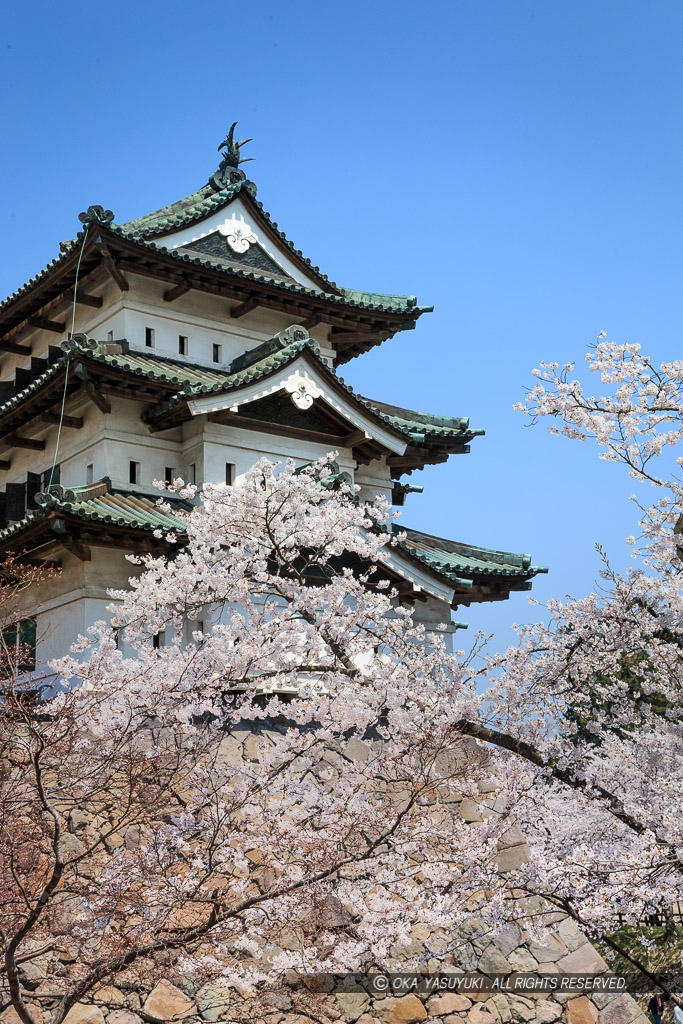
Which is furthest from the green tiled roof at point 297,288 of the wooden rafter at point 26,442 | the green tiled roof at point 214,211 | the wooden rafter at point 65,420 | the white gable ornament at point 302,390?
the wooden rafter at point 26,442

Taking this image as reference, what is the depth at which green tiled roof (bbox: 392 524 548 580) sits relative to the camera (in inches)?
689

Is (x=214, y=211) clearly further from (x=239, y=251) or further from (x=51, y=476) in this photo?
(x=51, y=476)

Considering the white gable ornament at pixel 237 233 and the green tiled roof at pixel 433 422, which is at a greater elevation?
the white gable ornament at pixel 237 233

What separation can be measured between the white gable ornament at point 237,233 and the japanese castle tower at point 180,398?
4 cm

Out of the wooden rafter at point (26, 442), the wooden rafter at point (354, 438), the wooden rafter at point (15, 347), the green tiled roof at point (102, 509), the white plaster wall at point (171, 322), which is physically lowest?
the green tiled roof at point (102, 509)

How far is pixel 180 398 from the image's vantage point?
50.0ft

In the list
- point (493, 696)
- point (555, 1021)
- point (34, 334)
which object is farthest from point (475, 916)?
point (34, 334)

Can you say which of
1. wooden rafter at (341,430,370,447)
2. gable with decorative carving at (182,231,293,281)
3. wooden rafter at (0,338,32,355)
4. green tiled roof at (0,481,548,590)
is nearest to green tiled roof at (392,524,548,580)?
green tiled roof at (0,481,548,590)

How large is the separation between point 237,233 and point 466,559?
7.33 metres

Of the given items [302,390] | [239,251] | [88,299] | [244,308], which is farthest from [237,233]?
[302,390]

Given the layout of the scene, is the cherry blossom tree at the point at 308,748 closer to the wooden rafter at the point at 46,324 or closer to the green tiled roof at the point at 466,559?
the green tiled roof at the point at 466,559

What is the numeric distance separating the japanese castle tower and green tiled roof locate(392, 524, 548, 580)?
41mm

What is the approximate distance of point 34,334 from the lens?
1942 centimetres

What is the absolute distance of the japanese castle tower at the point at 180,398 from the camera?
15.0 metres
